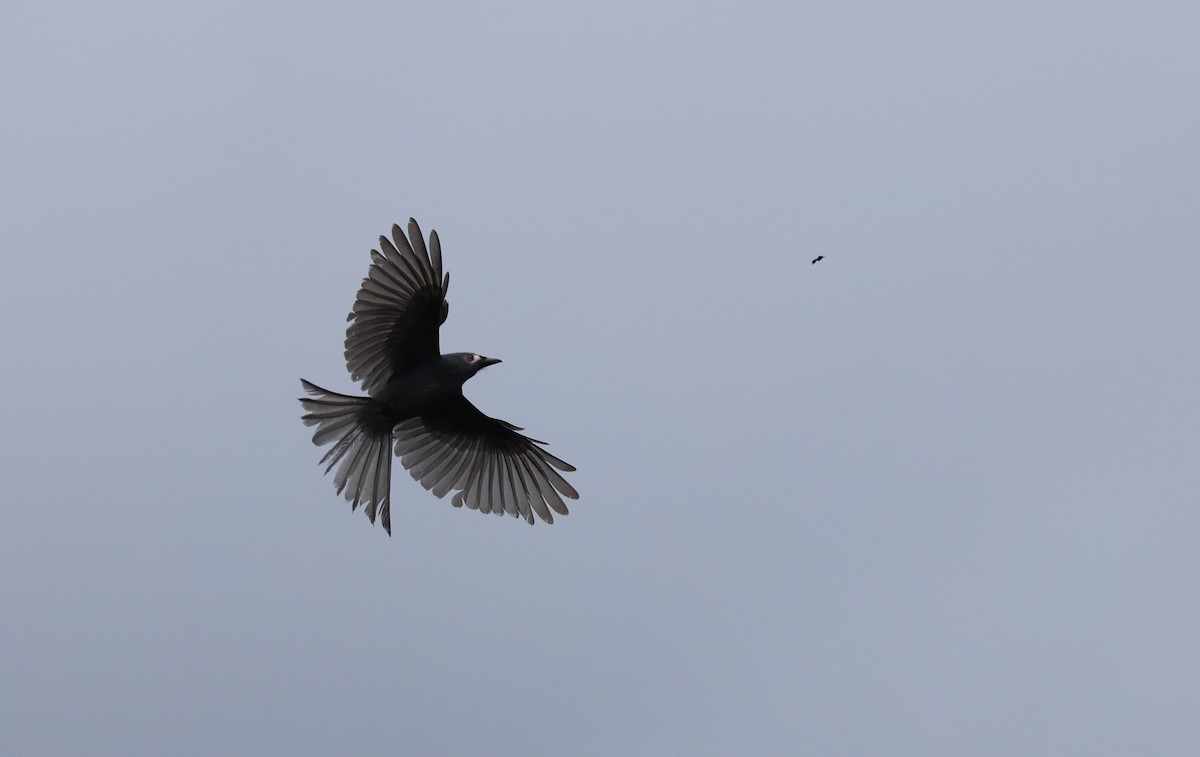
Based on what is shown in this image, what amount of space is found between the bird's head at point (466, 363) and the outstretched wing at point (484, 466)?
1550 mm

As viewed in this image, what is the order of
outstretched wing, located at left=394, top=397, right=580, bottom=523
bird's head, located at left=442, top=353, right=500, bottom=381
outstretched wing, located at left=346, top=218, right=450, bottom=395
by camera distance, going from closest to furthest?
outstretched wing, located at left=346, top=218, right=450, bottom=395, bird's head, located at left=442, top=353, right=500, bottom=381, outstretched wing, located at left=394, top=397, right=580, bottom=523

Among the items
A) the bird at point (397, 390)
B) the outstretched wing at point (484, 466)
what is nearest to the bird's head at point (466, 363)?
the bird at point (397, 390)

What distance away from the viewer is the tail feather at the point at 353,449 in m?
23.1

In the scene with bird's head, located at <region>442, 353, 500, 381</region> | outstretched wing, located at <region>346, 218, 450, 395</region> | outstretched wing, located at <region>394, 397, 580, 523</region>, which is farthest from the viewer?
outstretched wing, located at <region>394, 397, 580, 523</region>

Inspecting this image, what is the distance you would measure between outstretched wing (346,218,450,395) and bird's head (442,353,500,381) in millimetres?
278

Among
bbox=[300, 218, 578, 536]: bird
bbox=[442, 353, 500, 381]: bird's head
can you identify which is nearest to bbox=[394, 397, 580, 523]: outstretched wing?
Answer: bbox=[300, 218, 578, 536]: bird

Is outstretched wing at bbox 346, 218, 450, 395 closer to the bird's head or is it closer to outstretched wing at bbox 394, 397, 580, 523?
the bird's head

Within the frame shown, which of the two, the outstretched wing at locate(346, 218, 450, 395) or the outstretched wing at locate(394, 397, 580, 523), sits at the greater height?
the outstretched wing at locate(346, 218, 450, 395)

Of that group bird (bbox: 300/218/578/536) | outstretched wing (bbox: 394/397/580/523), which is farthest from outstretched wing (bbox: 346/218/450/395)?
outstretched wing (bbox: 394/397/580/523)

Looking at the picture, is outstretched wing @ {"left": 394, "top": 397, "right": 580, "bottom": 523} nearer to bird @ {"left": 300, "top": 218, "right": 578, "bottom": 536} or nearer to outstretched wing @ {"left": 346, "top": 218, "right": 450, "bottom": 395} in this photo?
bird @ {"left": 300, "top": 218, "right": 578, "bottom": 536}

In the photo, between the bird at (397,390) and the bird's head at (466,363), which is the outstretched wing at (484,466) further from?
the bird's head at (466,363)

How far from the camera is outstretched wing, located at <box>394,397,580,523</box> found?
25250 millimetres

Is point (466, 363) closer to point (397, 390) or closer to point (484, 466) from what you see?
point (397, 390)

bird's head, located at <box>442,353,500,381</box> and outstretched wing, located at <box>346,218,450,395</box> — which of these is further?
bird's head, located at <box>442,353,500,381</box>
